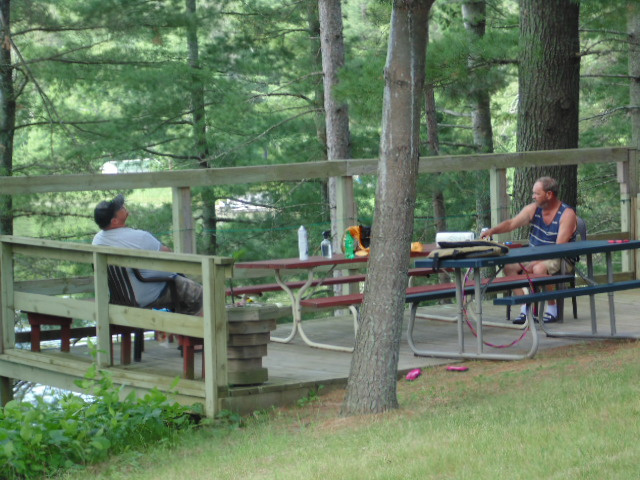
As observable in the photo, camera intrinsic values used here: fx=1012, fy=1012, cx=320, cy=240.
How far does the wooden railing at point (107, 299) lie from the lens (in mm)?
5863

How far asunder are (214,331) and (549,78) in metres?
6.28

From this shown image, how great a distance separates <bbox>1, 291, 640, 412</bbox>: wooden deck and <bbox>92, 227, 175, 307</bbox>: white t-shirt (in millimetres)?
476

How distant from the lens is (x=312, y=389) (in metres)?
6.50

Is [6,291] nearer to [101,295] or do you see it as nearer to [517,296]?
[101,295]

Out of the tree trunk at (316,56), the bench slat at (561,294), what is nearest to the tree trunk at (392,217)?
the bench slat at (561,294)

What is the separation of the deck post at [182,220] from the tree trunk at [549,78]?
4652 mm

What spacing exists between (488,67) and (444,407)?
6.55m

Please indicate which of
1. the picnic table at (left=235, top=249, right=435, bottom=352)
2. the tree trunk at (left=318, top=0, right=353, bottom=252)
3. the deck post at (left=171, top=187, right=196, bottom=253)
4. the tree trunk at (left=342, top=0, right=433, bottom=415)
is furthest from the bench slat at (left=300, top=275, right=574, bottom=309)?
the tree trunk at (left=318, top=0, right=353, bottom=252)

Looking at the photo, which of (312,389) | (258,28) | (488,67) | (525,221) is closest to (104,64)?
(258,28)

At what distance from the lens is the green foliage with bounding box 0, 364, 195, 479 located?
18.0 feet

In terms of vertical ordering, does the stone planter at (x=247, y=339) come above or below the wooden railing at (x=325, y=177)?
below

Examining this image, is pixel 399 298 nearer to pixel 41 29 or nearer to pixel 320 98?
pixel 41 29

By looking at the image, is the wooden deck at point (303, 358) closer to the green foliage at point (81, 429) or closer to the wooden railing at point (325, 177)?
the green foliage at point (81, 429)

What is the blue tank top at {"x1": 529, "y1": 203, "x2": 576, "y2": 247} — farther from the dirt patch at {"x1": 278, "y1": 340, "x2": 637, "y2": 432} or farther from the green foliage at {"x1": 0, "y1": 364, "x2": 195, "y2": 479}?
the green foliage at {"x1": 0, "y1": 364, "x2": 195, "y2": 479}
